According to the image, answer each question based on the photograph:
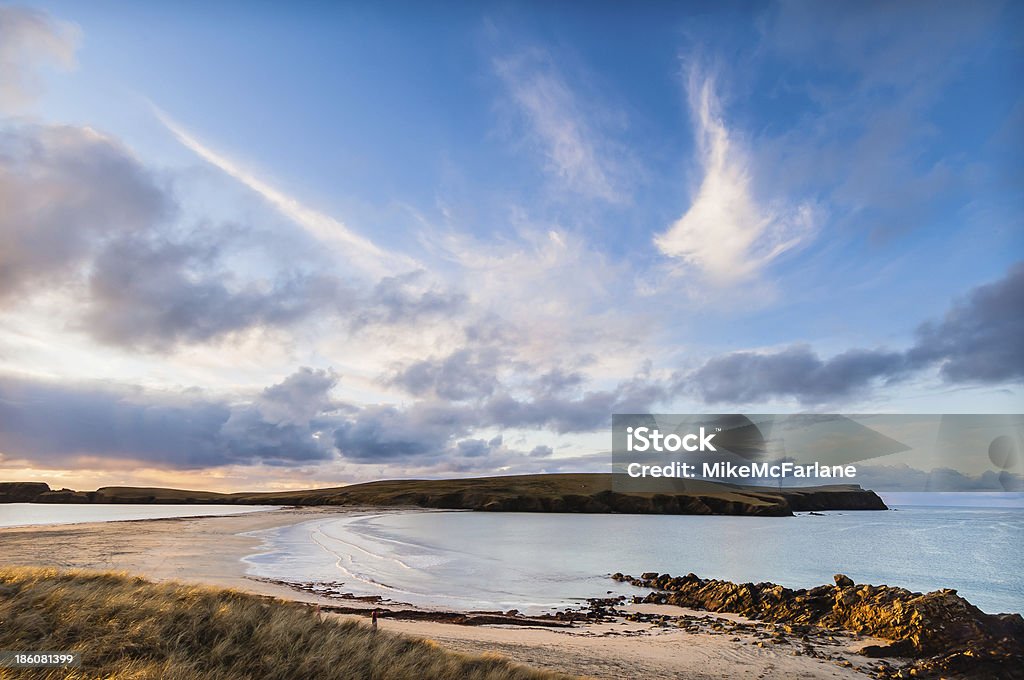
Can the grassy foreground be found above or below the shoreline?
above

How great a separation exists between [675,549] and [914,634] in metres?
47.5

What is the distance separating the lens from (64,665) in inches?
316

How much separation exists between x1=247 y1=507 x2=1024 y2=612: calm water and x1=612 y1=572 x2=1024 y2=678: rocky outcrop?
357 inches

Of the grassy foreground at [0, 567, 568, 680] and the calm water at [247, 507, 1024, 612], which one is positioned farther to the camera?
the calm water at [247, 507, 1024, 612]

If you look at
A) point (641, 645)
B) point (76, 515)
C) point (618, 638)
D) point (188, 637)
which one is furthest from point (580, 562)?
point (76, 515)

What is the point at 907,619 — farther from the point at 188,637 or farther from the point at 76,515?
the point at 76,515

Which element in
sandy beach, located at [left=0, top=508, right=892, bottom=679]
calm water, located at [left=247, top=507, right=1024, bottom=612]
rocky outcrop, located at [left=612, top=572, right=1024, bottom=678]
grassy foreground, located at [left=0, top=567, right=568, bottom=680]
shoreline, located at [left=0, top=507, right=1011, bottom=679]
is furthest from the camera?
calm water, located at [left=247, top=507, right=1024, bottom=612]

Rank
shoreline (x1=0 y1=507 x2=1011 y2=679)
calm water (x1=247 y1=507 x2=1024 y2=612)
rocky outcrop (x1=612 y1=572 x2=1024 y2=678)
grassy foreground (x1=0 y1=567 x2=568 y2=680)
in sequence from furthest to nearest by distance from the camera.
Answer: calm water (x1=247 y1=507 x2=1024 y2=612)
rocky outcrop (x1=612 y1=572 x2=1024 y2=678)
shoreline (x1=0 y1=507 x2=1011 y2=679)
grassy foreground (x1=0 y1=567 x2=568 y2=680)

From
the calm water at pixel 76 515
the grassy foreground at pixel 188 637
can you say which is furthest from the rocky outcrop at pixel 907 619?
the calm water at pixel 76 515

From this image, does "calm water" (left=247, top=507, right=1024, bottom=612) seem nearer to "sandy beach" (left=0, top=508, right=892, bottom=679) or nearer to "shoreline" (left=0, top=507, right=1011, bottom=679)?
"shoreline" (left=0, top=507, right=1011, bottom=679)

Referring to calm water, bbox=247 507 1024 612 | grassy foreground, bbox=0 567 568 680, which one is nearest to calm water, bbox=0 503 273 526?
calm water, bbox=247 507 1024 612

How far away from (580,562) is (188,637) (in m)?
45.7

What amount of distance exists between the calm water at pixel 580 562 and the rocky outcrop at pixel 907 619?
29.7 feet

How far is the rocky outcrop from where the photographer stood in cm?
1847
